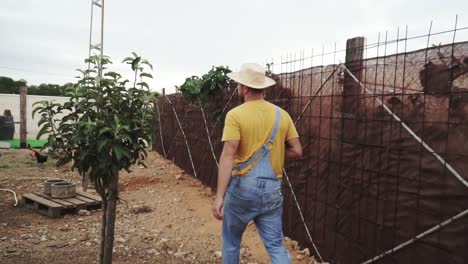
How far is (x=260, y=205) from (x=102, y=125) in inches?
52.4

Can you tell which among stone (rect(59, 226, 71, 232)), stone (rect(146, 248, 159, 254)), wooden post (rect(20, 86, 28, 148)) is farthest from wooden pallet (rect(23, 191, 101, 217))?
wooden post (rect(20, 86, 28, 148))

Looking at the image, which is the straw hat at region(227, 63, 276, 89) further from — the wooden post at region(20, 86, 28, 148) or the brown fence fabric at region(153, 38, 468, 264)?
the wooden post at region(20, 86, 28, 148)

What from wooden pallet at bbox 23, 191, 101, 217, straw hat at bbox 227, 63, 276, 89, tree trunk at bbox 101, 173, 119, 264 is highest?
straw hat at bbox 227, 63, 276, 89

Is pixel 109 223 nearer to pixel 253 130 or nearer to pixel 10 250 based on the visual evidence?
pixel 253 130

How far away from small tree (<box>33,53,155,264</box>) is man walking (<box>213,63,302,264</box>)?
2.71 feet

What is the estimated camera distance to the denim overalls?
270 cm

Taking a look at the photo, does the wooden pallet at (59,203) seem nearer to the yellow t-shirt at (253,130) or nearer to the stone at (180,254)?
the stone at (180,254)

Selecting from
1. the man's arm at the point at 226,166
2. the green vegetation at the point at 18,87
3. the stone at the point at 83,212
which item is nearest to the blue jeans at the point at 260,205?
the man's arm at the point at 226,166

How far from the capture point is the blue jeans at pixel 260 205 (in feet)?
8.85

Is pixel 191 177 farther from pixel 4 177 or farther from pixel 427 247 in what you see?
pixel 427 247

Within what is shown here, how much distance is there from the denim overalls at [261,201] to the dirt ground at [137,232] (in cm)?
163

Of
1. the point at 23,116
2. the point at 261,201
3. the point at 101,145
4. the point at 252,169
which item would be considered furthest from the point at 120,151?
the point at 23,116

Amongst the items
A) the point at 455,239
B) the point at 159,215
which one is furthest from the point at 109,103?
the point at 159,215

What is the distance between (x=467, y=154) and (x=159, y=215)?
4588 mm
